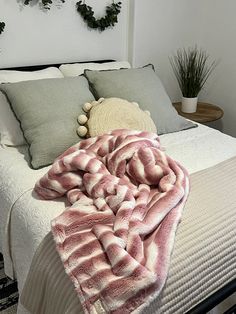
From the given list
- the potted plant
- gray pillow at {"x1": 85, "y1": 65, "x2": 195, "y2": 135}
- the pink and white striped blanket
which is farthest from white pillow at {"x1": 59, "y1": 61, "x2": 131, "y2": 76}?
the pink and white striped blanket

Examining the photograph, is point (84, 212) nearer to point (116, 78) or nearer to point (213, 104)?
point (116, 78)

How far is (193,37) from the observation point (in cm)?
290

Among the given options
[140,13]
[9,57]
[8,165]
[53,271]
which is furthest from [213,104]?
[53,271]

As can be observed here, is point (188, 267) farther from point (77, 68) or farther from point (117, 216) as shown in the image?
point (77, 68)

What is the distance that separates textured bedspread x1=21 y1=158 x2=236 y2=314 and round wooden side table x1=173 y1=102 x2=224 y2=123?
1312 mm

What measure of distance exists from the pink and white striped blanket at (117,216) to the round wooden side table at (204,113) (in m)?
1.10

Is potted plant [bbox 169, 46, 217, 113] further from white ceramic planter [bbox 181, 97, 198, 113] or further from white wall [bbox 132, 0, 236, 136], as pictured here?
A: white wall [bbox 132, 0, 236, 136]

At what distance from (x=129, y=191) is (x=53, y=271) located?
35cm

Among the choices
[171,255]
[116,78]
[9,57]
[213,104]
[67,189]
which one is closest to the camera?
[171,255]

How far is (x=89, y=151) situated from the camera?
1331mm

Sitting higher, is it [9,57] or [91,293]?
[9,57]

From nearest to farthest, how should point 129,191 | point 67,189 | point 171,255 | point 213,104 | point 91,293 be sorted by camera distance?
1. point 91,293
2. point 171,255
3. point 129,191
4. point 67,189
5. point 213,104

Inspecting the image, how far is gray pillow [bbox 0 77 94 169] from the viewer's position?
1531 millimetres

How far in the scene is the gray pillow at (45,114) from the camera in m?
1.53
